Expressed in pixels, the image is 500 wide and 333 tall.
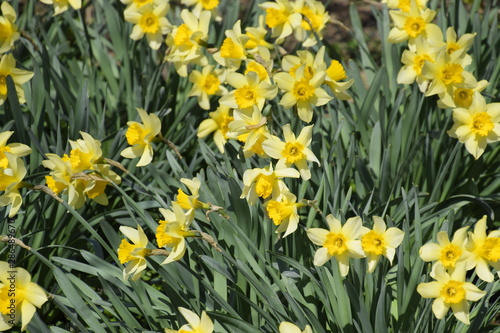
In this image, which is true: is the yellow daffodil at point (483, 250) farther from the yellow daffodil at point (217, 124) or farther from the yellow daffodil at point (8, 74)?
the yellow daffodil at point (8, 74)

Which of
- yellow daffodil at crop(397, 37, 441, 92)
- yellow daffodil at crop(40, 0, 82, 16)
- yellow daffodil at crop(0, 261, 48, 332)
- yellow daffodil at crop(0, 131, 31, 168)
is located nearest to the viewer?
yellow daffodil at crop(0, 261, 48, 332)

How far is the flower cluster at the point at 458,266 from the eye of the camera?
1697 millimetres

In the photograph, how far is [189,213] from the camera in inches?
72.6

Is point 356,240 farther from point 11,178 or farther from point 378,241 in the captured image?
point 11,178

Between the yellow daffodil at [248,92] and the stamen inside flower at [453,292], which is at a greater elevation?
the yellow daffodil at [248,92]

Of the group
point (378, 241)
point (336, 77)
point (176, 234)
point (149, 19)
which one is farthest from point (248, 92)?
point (149, 19)

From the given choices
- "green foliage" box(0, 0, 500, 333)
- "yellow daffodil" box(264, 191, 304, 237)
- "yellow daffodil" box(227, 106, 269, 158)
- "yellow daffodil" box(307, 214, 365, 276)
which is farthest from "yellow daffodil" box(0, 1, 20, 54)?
"yellow daffodil" box(307, 214, 365, 276)

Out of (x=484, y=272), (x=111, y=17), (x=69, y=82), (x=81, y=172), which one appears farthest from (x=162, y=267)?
(x=111, y=17)

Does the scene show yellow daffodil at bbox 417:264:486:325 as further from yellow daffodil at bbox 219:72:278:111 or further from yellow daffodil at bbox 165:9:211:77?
yellow daffodil at bbox 165:9:211:77

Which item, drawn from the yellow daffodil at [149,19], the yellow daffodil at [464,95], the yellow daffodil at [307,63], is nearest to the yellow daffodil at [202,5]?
the yellow daffodil at [149,19]

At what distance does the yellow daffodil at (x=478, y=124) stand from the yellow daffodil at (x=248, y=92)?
0.70m

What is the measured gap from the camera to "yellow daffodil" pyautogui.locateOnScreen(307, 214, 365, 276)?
177cm

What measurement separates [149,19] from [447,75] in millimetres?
1401

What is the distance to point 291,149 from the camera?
1.98m
